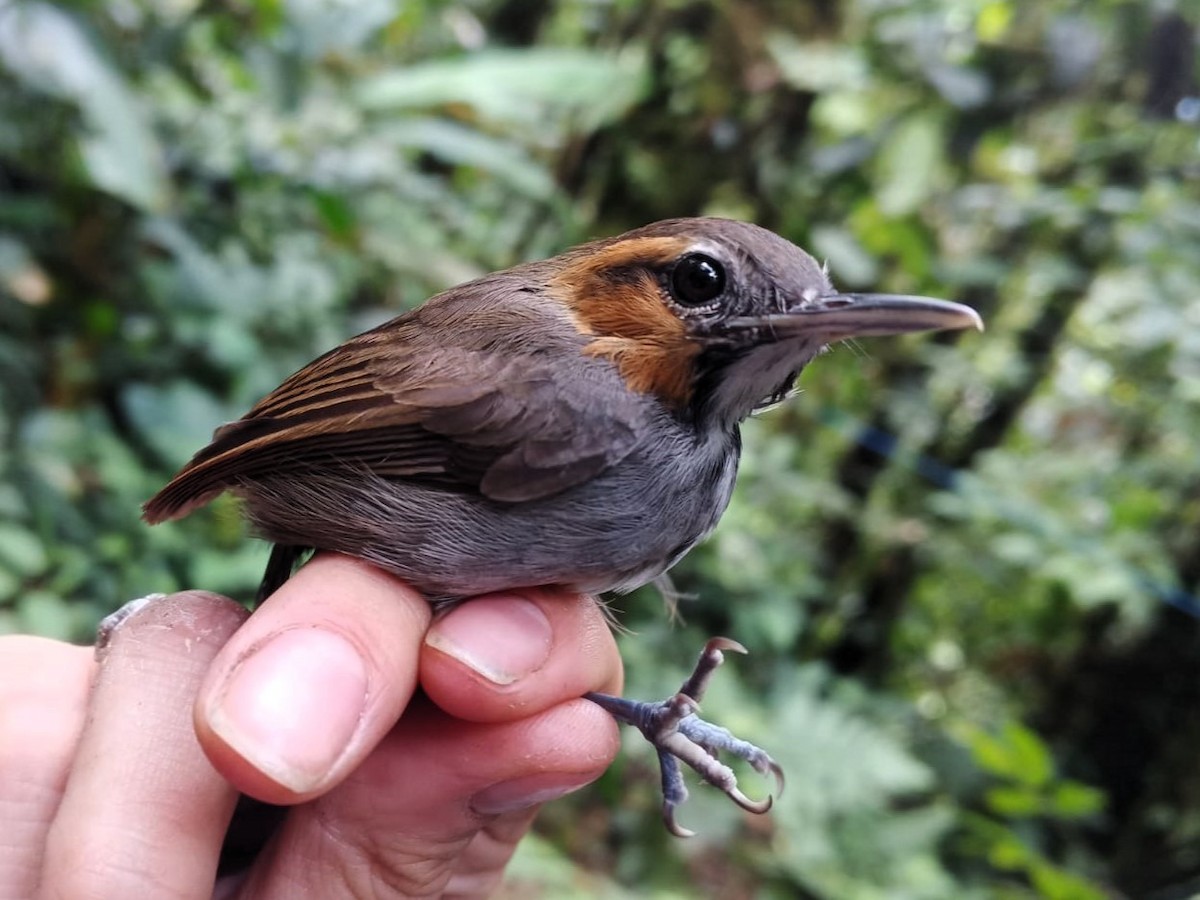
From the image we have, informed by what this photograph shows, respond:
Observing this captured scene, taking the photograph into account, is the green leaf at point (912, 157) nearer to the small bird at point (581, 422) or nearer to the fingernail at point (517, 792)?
the small bird at point (581, 422)

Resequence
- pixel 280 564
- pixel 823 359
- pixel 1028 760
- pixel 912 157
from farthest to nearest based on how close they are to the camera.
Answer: pixel 823 359 < pixel 912 157 < pixel 1028 760 < pixel 280 564

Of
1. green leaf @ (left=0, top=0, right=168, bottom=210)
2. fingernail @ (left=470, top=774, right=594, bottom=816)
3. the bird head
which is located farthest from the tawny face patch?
green leaf @ (left=0, top=0, right=168, bottom=210)

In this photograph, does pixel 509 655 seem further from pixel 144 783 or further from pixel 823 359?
pixel 823 359

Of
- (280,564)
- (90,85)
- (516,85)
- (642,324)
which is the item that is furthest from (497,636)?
(516,85)

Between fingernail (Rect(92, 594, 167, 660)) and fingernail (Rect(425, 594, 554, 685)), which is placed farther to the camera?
fingernail (Rect(92, 594, 167, 660))

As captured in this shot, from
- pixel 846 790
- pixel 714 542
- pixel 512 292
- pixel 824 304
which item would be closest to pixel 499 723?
pixel 512 292

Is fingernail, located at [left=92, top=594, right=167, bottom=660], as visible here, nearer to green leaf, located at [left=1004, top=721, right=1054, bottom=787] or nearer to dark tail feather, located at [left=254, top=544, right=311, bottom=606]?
dark tail feather, located at [left=254, top=544, right=311, bottom=606]

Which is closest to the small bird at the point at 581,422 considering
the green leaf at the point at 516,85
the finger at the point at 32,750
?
the finger at the point at 32,750
